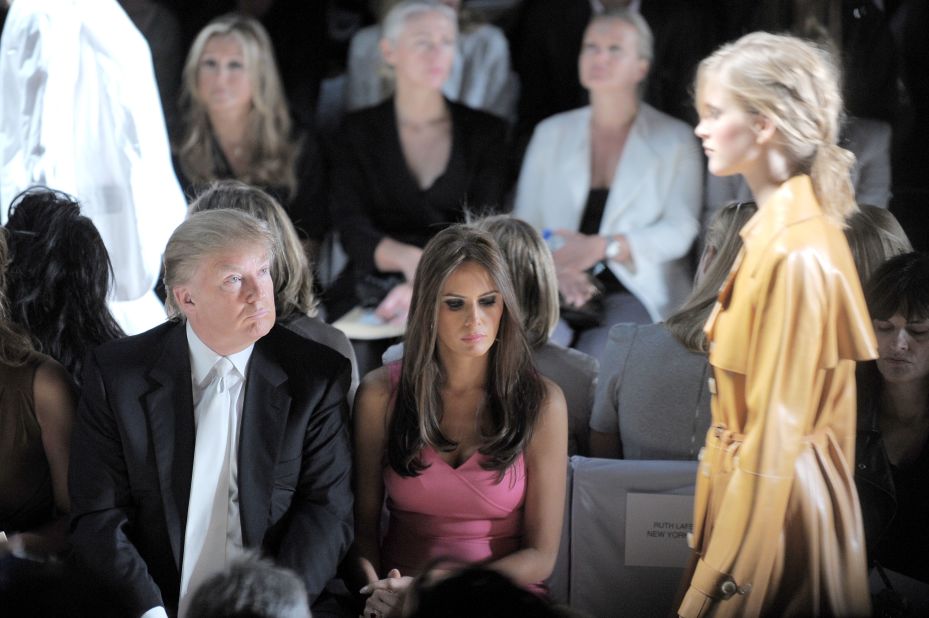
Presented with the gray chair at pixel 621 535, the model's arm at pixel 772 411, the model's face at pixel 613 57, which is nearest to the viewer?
the model's arm at pixel 772 411

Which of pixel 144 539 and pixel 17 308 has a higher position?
pixel 17 308

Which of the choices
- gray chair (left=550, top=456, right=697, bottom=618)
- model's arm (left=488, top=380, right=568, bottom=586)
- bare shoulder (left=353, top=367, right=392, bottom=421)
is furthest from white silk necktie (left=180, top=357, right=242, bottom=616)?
gray chair (left=550, top=456, right=697, bottom=618)

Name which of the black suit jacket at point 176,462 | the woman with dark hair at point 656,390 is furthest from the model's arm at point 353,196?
the black suit jacket at point 176,462

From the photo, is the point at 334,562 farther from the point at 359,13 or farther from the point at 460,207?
the point at 359,13

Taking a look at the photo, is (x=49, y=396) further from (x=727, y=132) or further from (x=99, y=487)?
(x=727, y=132)

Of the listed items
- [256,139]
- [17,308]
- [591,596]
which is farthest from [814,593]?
[256,139]

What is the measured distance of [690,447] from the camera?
322 cm

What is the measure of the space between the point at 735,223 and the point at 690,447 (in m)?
0.65

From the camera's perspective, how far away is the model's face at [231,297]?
276cm

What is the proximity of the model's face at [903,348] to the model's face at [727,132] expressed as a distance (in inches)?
19.1

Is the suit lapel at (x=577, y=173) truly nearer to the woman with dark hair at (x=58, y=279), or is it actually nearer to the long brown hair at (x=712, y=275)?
the long brown hair at (x=712, y=275)

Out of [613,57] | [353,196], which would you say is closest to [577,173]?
[613,57]

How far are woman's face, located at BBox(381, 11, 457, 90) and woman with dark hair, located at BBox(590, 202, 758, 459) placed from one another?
148cm

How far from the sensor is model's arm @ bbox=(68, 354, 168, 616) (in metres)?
2.75
